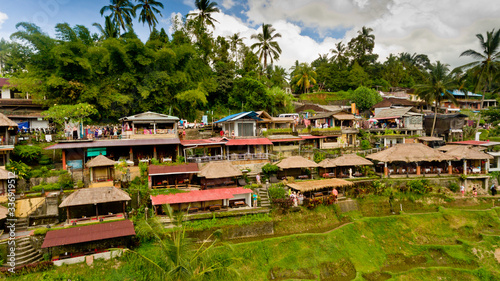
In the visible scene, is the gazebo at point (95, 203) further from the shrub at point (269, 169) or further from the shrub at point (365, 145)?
the shrub at point (365, 145)

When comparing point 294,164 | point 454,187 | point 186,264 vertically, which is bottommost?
point 454,187

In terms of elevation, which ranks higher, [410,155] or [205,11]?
[205,11]

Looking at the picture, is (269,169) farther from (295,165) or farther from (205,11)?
(205,11)

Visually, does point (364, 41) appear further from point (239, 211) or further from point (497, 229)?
point (239, 211)

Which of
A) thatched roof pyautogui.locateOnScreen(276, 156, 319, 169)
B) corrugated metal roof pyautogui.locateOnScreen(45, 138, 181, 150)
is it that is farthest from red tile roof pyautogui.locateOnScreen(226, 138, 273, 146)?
corrugated metal roof pyautogui.locateOnScreen(45, 138, 181, 150)

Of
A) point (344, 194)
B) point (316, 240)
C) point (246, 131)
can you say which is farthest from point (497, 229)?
point (246, 131)

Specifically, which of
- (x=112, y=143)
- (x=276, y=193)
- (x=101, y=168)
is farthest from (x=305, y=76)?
(x=101, y=168)

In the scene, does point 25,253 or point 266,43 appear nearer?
point 25,253
